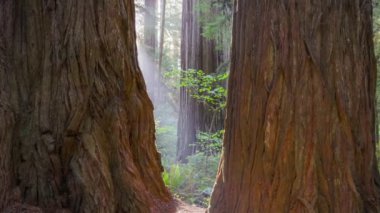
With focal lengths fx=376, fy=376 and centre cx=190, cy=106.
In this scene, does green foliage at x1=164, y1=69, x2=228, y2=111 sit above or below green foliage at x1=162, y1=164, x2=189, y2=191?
above

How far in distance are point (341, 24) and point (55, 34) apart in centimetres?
280

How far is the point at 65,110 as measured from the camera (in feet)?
12.5

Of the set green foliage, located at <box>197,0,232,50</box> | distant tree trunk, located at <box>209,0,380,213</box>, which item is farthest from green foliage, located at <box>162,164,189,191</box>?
green foliage, located at <box>197,0,232,50</box>

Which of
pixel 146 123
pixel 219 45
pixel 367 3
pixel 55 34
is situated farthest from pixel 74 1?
pixel 219 45

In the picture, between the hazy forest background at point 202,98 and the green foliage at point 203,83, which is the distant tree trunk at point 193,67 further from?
the green foliage at point 203,83

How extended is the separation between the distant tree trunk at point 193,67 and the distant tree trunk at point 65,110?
642cm

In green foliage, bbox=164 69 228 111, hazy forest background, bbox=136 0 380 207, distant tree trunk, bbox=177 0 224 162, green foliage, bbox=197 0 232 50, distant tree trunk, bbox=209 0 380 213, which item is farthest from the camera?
distant tree trunk, bbox=177 0 224 162

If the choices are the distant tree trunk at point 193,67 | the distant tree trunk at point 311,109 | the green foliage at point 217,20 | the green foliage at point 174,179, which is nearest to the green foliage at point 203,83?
the distant tree trunk at point 193,67

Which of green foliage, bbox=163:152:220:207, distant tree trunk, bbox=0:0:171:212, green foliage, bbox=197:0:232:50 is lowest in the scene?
green foliage, bbox=163:152:220:207

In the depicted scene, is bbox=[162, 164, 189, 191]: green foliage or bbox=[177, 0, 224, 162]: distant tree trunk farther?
bbox=[177, 0, 224, 162]: distant tree trunk

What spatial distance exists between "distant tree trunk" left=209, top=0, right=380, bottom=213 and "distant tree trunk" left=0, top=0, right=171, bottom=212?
1.40 metres

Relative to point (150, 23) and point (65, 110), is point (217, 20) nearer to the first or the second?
point (150, 23)

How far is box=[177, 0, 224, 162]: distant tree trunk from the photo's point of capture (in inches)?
418

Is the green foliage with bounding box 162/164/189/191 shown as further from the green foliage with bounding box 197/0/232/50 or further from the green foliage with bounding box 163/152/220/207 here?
the green foliage with bounding box 197/0/232/50
